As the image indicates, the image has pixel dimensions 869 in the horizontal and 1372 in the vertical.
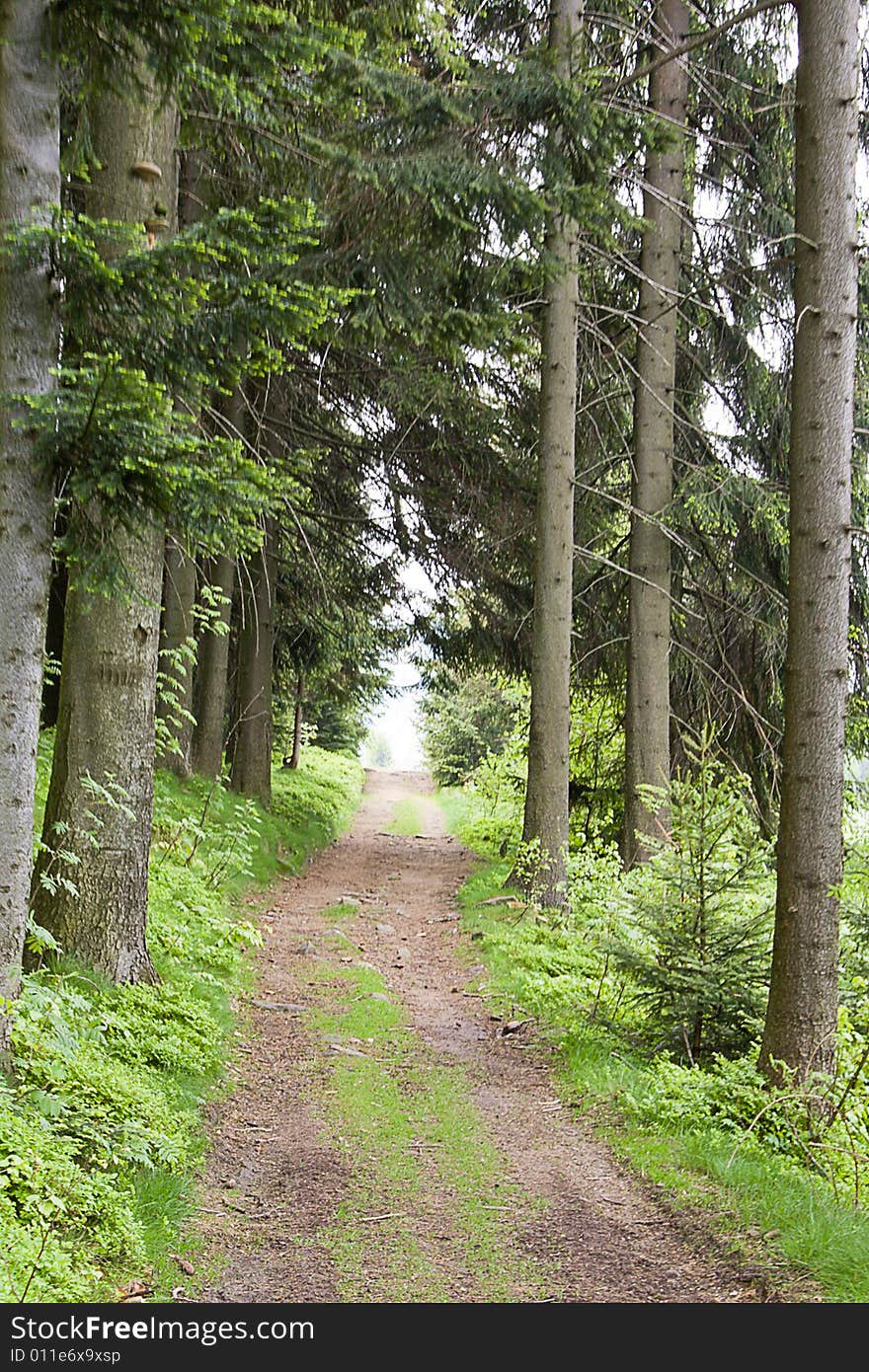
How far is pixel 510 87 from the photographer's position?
7.18 m

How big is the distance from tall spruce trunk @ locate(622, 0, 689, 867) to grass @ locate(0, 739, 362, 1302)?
513 cm

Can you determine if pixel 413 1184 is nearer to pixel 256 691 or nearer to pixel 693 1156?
pixel 693 1156

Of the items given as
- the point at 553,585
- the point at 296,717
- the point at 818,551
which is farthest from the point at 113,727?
Result: the point at 296,717

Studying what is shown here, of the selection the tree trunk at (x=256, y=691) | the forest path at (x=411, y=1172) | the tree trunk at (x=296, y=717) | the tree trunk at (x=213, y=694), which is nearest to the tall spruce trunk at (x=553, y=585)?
the forest path at (x=411, y=1172)

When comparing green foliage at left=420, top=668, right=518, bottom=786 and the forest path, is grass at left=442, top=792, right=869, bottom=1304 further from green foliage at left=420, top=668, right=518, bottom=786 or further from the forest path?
green foliage at left=420, top=668, right=518, bottom=786

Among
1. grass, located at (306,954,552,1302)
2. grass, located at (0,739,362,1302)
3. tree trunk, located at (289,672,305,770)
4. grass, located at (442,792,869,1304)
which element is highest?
tree trunk, located at (289,672,305,770)

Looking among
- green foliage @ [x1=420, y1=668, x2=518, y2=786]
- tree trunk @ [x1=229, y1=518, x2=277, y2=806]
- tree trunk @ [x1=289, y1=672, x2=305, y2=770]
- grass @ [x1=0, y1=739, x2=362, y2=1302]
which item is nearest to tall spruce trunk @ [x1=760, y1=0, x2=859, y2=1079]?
grass @ [x1=0, y1=739, x2=362, y2=1302]

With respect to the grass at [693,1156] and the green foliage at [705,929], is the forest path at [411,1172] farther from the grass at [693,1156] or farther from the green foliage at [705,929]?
the green foliage at [705,929]

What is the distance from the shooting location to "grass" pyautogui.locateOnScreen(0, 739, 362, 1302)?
12.3 feet

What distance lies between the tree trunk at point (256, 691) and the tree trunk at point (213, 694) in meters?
0.75

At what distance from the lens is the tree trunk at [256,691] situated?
1584 centimetres

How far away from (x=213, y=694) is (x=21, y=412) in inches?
429

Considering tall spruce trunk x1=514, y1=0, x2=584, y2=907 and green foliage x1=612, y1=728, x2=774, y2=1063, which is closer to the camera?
green foliage x1=612, y1=728, x2=774, y2=1063
